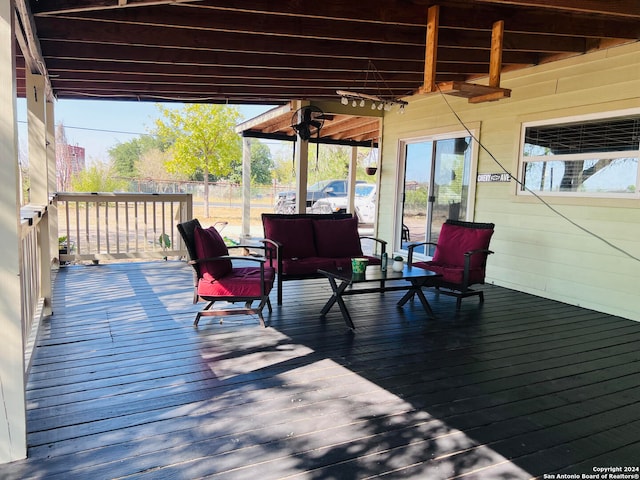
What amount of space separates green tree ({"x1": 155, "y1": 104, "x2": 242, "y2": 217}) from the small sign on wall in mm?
10032

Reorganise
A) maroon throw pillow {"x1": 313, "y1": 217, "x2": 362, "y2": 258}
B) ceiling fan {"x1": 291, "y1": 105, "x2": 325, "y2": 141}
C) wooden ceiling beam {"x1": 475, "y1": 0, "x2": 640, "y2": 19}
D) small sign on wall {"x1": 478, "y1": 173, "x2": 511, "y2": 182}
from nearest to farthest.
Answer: wooden ceiling beam {"x1": 475, "y1": 0, "x2": 640, "y2": 19}, maroon throw pillow {"x1": 313, "y1": 217, "x2": 362, "y2": 258}, small sign on wall {"x1": 478, "y1": 173, "x2": 511, "y2": 182}, ceiling fan {"x1": 291, "y1": 105, "x2": 325, "y2": 141}

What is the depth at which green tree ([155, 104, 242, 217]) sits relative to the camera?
14.1m

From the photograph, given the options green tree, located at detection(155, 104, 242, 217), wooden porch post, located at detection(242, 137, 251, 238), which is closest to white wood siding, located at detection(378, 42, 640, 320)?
wooden porch post, located at detection(242, 137, 251, 238)

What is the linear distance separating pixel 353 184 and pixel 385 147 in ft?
8.17

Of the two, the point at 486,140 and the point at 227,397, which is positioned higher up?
the point at 486,140

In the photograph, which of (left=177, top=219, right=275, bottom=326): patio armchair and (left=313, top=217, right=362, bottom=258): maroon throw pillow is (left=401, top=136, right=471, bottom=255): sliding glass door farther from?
(left=177, top=219, right=275, bottom=326): patio armchair

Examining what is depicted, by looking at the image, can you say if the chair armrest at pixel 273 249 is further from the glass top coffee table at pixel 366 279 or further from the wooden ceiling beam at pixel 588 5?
the wooden ceiling beam at pixel 588 5

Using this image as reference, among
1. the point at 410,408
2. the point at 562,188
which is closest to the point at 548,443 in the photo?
the point at 410,408

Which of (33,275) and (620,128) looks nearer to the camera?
(33,275)

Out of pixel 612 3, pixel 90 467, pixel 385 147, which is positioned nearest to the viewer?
pixel 90 467

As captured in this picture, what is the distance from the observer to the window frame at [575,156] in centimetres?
441

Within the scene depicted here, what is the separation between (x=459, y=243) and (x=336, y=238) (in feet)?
4.69

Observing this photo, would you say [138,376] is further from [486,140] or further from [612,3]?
[486,140]

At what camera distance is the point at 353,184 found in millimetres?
10492
